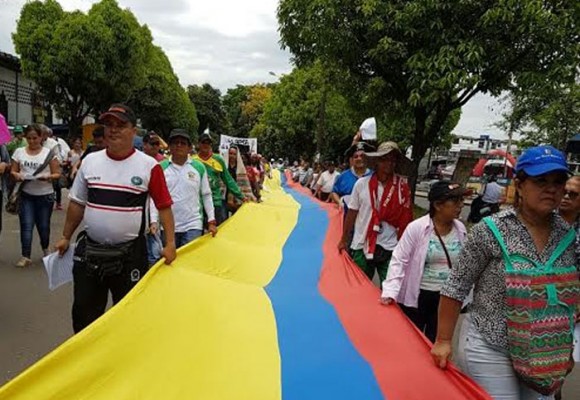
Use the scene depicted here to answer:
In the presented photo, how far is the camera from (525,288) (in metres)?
2.51

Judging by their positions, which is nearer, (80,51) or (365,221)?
(365,221)

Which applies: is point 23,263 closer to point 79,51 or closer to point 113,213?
point 113,213

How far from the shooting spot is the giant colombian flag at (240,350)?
106 inches

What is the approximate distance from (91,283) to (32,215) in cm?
411

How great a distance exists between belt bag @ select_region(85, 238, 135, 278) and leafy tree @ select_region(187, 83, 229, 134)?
7738cm

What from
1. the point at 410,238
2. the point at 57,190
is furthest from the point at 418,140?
the point at 410,238

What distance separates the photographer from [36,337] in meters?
5.11

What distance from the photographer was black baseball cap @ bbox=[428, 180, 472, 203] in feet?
13.2

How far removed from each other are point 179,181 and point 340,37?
247 inches

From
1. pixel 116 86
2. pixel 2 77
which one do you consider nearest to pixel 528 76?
pixel 116 86

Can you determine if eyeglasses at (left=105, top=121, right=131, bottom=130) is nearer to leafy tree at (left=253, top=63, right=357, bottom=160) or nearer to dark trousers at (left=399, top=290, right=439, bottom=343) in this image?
dark trousers at (left=399, top=290, right=439, bottom=343)

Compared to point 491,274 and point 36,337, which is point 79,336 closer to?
point 491,274

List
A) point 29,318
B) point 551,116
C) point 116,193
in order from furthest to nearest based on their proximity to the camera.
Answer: point 551,116 < point 29,318 < point 116,193

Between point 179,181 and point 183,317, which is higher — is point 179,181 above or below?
above
